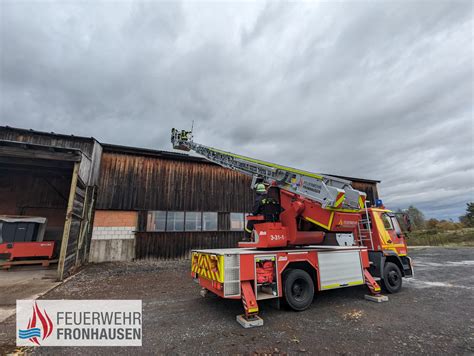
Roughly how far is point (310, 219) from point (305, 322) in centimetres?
260

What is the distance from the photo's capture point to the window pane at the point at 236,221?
16108mm

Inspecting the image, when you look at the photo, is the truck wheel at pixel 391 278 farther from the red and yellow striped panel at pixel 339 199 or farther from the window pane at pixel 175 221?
the window pane at pixel 175 221

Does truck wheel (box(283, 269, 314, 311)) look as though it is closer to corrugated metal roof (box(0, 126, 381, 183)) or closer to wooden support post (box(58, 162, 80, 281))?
wooden support post (box(58, 162, 80, 281))

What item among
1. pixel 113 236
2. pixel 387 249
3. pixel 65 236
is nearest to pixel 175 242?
pixel 113 236

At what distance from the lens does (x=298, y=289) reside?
5.88 meters

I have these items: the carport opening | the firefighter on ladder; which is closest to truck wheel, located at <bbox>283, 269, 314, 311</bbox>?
the firefighter on ladder

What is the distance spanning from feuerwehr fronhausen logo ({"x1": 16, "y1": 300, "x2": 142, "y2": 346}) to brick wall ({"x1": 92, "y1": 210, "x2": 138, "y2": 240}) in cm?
671

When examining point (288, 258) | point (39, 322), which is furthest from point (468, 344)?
point (39, 322)

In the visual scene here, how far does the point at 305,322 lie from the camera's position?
4984mm

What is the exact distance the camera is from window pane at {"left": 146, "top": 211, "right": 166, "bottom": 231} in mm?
13914

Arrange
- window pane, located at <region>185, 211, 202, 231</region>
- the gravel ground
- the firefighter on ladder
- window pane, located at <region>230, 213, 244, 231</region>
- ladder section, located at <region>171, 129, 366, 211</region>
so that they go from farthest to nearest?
window pane, located at <region>230, 213, 244, 231</region> → window pane, located at <region>185, 211, 202, 231</region> → the firefighter on ladder → ladder section, located at <region>171, 129, 366, 211</region> → the gravel ground

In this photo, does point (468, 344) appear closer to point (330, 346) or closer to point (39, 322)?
point (330, 346)

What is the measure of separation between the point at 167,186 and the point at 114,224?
386 centimetres

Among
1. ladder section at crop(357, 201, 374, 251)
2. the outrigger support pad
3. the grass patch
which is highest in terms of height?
ladder section at crop(357, 201, 374, 251)
